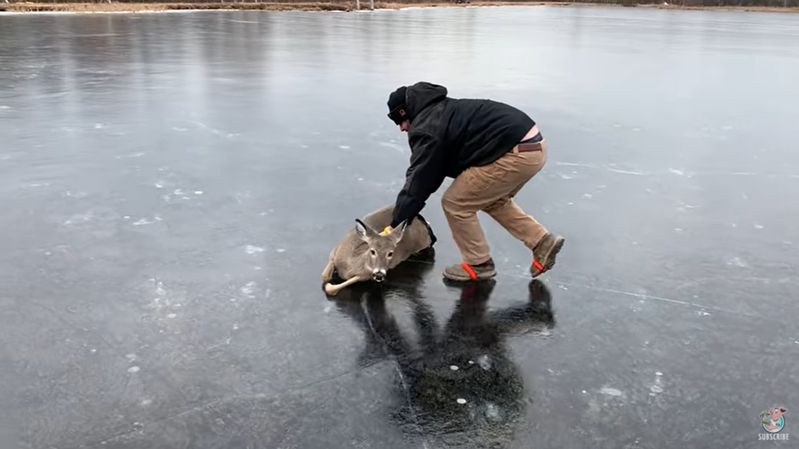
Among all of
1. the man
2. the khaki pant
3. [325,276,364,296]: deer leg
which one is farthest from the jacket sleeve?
[325,276,364,296]: deer leg

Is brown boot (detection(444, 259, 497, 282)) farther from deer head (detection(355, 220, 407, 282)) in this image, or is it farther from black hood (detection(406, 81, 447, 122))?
black hood (detection(406, 81, 447, 122))

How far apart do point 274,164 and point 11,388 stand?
4748mm

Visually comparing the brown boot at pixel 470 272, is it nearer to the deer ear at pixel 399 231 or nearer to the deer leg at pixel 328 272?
the deer ear at pixel 399 231

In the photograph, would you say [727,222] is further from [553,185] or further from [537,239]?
[537,239]

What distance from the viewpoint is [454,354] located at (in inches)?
162

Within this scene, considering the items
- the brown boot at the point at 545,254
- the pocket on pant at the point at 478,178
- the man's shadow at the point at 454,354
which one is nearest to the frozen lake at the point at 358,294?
the man's shadow at the point at 454,354

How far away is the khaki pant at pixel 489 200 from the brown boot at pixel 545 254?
0.19 feet

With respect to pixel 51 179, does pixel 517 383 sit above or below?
below

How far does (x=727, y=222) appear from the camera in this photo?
6402 mm

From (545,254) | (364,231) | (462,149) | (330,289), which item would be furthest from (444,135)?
(330,289)

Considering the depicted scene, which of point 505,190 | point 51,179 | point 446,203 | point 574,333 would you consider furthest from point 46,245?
point 574,333

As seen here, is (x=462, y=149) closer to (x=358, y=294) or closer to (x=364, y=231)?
(x=364, y=231)

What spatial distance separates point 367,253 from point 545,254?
1.39 m

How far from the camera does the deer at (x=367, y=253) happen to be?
4.84 metres
